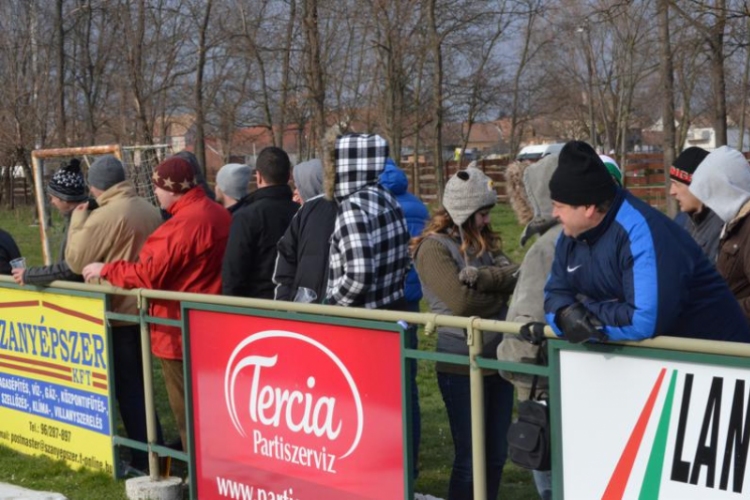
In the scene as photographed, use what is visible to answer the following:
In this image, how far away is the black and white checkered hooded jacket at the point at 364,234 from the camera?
16.7ft

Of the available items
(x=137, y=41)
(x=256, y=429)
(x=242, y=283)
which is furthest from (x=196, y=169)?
(x=137, y=41)

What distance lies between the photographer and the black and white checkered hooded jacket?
508 centimetres

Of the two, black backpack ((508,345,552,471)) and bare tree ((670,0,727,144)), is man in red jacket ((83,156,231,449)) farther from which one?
bare tree ((670,0,727,144))

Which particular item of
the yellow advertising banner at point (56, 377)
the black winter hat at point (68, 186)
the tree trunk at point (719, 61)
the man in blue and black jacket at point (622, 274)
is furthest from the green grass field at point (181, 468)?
the tree trunk at point (719, 61)

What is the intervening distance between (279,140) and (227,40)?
18.4 feet

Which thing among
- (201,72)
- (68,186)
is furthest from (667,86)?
(201,72)

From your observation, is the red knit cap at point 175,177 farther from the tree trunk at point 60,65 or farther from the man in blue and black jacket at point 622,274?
the tree trunk at point 60,65

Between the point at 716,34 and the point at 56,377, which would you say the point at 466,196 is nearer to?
the point at 56,377

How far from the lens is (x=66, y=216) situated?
23.6ft

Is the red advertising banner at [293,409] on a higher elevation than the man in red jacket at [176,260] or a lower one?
lower

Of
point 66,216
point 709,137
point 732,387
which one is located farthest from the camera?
point 709,137

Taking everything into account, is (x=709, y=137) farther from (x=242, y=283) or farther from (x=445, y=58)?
(x=242, y=283)

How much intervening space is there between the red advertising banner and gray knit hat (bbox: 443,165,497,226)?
772mm

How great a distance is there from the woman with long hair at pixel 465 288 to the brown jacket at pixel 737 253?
0.94m
